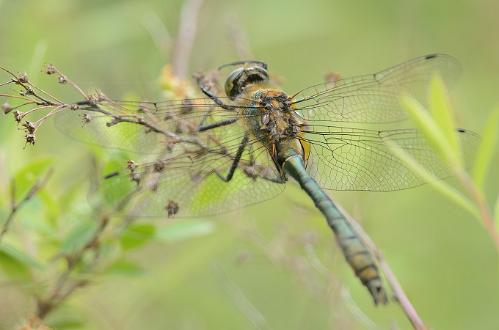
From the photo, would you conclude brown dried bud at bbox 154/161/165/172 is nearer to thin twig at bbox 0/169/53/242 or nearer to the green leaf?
thin twig at bbox 0/169/53/242

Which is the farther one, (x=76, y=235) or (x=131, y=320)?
(x=131, y=320)

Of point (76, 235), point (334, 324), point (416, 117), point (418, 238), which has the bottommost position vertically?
point (416, 117)

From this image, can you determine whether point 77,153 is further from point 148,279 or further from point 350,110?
point 350,110

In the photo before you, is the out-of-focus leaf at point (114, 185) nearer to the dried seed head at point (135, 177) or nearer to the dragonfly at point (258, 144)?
the dragonfly at point (258, 144)

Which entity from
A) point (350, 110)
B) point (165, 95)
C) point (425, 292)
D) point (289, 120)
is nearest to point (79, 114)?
point (165, 95)

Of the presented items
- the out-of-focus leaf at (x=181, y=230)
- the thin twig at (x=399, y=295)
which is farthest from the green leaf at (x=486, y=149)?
the out-of-focus leaf at (x=181, y=230)

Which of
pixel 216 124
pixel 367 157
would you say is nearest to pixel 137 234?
pixel 216 124
